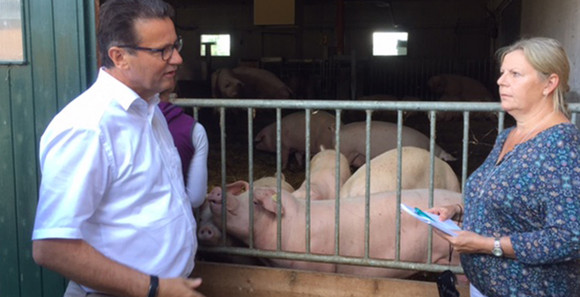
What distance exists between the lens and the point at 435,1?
2119 cm

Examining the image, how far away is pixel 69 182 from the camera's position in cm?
166

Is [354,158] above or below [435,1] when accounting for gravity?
below

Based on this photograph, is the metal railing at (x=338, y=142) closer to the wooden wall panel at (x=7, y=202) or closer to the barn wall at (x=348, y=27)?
the wooden wall panel at (x=7, y=202)

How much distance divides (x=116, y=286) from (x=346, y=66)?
36.7ft

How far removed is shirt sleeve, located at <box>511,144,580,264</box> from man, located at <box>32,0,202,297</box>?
1123mm

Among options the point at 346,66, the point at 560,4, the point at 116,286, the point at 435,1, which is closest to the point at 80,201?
the point at 116,286

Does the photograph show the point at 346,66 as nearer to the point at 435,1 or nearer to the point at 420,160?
the point at 420,160

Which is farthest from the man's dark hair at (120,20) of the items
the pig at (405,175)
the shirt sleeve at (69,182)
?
the pig at (405,175)

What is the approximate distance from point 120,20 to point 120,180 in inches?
19.0

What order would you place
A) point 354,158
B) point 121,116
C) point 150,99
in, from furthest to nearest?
point 354,158 < point 150,99 < point 121,116

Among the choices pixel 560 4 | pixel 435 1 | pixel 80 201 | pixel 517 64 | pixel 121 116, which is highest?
pixel 435 1

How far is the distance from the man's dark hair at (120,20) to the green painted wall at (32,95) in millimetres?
1348

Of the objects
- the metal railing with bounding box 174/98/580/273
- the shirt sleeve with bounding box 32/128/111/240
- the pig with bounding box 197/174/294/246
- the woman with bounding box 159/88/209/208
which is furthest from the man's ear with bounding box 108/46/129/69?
the pig with bounding box 197/174/294/246

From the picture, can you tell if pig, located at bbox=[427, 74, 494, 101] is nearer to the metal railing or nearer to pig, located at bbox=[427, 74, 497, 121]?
pig, located at bbox=[427, 74, 497, 121]
